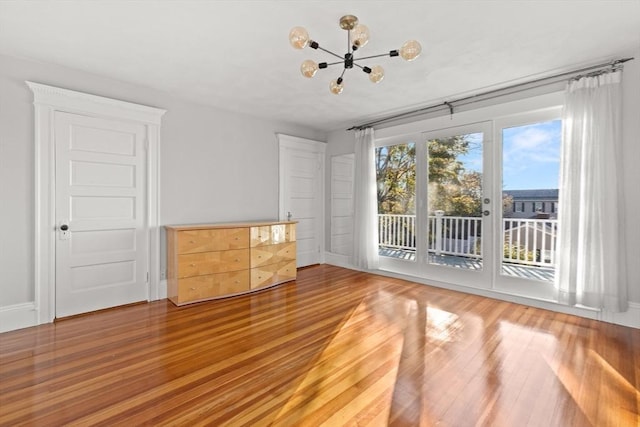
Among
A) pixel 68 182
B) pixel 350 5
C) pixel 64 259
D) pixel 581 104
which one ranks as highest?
pixel 350 5

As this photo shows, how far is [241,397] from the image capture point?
1811 mm

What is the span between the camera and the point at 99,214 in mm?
3301

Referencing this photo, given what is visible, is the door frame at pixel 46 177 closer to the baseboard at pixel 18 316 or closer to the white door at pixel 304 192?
the baseboard at pixel 18 316

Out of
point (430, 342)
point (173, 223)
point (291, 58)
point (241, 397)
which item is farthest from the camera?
point (173, 223)

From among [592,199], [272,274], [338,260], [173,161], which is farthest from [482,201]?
[173,161]

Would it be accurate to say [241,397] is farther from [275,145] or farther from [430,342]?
[275,145]

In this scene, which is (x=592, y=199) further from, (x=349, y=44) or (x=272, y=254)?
(x=272, y=254)

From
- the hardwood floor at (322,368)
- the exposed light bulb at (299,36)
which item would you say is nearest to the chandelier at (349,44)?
the exposed light bulb at (299,36)

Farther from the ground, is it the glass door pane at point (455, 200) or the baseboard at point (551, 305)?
the glass door pane at point (455, 200)

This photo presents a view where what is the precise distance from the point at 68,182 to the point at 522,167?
5015 millimetres

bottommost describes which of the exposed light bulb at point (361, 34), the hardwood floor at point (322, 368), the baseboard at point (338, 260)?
the hardwood floor at point (322, 368)

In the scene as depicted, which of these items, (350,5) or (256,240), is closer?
(350,5)

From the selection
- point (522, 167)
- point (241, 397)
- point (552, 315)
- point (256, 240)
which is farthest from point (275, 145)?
point (552, 315)

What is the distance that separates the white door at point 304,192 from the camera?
203 inches
